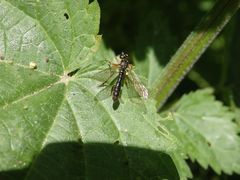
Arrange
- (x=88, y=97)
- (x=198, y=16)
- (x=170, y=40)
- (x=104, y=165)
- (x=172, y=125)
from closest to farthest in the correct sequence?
(x=104, y=165) < (x=88, y=97) < (x=172, y=125) < (x=170, y=40) < (x=198, y=16)

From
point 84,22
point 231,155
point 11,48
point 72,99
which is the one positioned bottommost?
point 231,155

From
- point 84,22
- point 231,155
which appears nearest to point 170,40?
point 231,155

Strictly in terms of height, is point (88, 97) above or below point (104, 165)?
above

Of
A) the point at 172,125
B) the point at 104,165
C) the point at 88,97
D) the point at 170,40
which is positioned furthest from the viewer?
the point at 170,40

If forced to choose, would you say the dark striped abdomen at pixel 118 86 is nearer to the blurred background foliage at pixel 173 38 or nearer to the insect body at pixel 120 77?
the insect body at pixel 120 77

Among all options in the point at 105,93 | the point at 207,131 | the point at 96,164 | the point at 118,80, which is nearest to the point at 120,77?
the point at 118,80

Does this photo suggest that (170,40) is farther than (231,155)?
Yes

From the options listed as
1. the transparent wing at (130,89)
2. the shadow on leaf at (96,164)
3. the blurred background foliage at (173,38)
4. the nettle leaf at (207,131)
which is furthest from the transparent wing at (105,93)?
the blurred background foliage at (173,38)

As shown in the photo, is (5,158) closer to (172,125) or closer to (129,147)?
(129,147)
